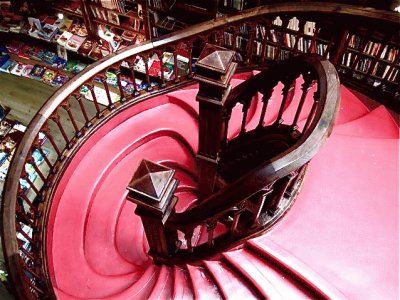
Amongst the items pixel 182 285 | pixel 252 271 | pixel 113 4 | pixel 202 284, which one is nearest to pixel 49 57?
pixel 113 4

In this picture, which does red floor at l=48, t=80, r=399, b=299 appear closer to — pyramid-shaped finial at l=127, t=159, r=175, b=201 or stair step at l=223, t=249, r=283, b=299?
stair step at l=223, t=249, r=283, b=299

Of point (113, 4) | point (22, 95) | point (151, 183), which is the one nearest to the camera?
point (151, 183)

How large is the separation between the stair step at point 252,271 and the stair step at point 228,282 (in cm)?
4

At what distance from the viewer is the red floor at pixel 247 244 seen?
1.86 meters

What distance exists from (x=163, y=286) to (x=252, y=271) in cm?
73

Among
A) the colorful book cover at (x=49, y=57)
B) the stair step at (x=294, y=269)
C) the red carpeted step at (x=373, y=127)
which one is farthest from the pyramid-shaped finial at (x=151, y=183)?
the colorful book cover at (x=49, y=57)

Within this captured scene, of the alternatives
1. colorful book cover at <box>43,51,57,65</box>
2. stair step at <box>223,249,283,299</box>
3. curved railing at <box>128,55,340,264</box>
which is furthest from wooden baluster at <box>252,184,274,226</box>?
colorful book cover at <box>43,51,57,65</box>

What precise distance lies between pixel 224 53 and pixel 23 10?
3.65 m

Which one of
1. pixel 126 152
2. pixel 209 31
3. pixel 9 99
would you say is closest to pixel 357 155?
pixel 209 31

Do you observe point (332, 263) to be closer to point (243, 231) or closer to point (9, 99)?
point (243, 231)

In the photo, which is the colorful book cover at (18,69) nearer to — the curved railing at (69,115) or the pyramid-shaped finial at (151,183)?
the curved railing at (69,115)

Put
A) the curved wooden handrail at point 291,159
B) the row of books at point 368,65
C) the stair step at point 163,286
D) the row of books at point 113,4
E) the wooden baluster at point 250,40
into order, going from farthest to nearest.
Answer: the row of books at point 113,4 < the row of books at point 368,65 < the wooden baluster at point 250,40 < the stair step at point 163,286 < the curved wooden handrail at point 291,159

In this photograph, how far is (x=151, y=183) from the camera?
166 cm

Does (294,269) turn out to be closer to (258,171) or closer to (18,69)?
(258,171)
